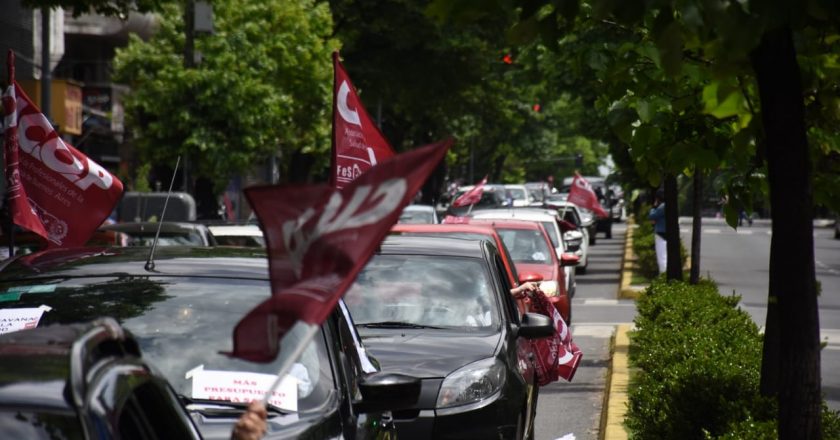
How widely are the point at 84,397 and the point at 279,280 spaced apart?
0.62m

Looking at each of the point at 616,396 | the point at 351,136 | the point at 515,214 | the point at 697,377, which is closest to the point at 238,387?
the point at 697,377

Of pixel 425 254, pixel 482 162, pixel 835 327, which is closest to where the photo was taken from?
pixel 425 254

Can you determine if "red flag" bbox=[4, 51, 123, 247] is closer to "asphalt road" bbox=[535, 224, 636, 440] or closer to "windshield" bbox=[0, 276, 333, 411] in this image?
"asphalt road" bbox=[535, 224, 636, 440]

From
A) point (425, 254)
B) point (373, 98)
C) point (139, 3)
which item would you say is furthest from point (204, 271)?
point (373, 98)

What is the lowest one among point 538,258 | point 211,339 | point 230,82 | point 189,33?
point 538,258

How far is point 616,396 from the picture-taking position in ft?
38.4

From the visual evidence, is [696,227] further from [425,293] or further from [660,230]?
[425,293]

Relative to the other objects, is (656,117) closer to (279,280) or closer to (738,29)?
(738,29)

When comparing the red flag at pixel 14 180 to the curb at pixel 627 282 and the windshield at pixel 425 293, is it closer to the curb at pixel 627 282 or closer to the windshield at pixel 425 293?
the windshield at pixel 425 293

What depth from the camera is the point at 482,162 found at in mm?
104000

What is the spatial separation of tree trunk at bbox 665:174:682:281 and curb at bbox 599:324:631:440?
3960 millimetres

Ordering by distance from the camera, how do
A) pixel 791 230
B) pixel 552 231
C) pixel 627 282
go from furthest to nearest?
pixel 627 282
pixel 552 231
pixel 791 230

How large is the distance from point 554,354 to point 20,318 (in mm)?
6060

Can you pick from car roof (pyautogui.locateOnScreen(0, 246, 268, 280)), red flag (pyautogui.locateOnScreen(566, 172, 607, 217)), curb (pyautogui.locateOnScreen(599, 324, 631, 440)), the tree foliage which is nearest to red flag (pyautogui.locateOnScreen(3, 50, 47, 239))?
curb (pyautogui.locateOnScreen(599, 324, 631, 440))
